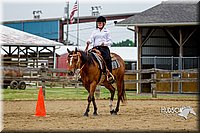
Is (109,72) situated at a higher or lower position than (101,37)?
lower

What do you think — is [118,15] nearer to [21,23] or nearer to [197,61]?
[21,23]

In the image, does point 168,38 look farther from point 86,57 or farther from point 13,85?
point 86,57

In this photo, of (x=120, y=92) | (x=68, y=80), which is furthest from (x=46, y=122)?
(x=68, y=80)

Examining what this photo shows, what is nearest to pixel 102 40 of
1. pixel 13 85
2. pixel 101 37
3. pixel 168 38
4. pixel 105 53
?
pixel 101 37

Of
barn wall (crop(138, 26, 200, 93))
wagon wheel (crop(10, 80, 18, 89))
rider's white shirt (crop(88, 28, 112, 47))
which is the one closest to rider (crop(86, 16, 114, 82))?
rider's white shirt (crop(88, 28, 112, 47))

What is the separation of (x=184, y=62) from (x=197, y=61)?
28.4 inches

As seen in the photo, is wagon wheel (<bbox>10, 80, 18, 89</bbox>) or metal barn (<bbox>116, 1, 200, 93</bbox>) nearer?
metal barn (<bbox>116, 1, 200, 93</bbox>)

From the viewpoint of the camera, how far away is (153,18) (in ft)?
84.3

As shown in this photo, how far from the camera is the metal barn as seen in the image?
24766 millimetres

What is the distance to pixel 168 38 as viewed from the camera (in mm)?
28359

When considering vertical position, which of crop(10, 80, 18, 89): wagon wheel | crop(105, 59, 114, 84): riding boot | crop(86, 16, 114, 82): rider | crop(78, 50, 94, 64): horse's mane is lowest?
crop(10, 80, 18, 89): wagon wheel

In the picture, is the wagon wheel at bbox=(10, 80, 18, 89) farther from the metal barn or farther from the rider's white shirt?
the rider's white shirt

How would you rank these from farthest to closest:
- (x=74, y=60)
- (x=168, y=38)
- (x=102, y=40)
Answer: (x=168, y=38) < (x=102, y=40) < (x=74, y=60)

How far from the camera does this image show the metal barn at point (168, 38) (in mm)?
24766
